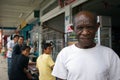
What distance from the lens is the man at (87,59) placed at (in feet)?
4.41

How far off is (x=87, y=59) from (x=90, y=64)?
3 cm

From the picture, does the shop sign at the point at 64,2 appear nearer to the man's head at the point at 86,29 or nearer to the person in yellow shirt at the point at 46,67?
the person in yellow shirt at the point at 46,67

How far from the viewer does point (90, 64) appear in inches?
53.4

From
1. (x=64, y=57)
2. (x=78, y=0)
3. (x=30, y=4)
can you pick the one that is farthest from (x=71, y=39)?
(x=30, y=4)

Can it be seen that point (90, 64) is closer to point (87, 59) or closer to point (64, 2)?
point (87, 59)

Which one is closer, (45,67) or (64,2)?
(45,67)

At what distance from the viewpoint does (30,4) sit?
9469 mm

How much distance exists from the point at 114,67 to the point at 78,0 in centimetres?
454

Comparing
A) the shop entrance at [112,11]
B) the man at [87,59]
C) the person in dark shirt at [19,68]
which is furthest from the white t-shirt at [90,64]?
the shop entrance at [112,11]

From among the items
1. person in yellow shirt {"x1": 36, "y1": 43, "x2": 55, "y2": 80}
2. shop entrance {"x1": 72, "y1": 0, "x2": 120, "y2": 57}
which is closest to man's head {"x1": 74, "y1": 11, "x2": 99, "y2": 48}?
person in yellow shirt {"x1": 36, "y1": 43, "x2": 55, "y2": 80}

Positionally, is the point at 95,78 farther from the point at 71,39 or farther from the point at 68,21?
the point at 68,21

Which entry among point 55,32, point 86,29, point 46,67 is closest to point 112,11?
point 55,32

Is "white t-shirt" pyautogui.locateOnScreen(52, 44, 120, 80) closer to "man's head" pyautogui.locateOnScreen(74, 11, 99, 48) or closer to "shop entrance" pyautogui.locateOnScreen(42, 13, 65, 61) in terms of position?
"man's head" pyautogui.locateOnScreen(74, 11, 99, 48)

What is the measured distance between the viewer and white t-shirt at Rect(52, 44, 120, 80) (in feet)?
4.39
